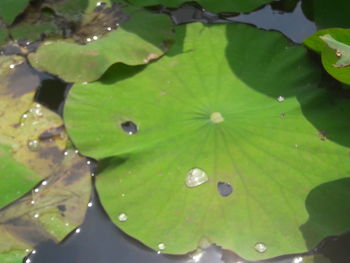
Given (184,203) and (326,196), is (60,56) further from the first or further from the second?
(326,196)

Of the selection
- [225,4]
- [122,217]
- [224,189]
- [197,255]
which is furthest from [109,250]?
[225,4]

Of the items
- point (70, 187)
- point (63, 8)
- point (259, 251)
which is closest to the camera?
point (259, 251)

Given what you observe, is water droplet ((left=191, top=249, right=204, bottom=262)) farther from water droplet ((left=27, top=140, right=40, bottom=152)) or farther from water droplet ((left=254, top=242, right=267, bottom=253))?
water droplet ((left=27, top=140, right=40, bottom=152))

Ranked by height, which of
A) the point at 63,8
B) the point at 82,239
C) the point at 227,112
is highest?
the point at 63,8

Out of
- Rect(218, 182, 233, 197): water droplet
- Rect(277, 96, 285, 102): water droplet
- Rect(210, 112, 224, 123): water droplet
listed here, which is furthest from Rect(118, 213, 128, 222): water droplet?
Rect(277, 96, 285, 102): water droplet

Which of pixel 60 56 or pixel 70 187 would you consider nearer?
pixel 70 187

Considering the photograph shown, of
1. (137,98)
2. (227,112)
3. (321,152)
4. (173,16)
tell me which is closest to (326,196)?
(321,152)

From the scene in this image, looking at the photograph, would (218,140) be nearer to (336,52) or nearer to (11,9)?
(336,52)
